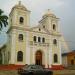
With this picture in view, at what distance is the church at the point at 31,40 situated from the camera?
A: 163ft

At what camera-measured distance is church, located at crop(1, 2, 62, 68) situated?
163 feet

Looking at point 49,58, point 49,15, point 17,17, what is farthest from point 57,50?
point 17,17

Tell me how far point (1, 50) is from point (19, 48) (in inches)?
526

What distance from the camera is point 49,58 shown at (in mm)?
53219

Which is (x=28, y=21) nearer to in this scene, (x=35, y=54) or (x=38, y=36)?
(x=38, y=36)

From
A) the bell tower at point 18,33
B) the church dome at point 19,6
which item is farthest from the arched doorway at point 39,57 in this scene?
the church dome at point 19,6

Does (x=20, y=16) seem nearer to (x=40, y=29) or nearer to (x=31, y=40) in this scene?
(x=40, y=29)

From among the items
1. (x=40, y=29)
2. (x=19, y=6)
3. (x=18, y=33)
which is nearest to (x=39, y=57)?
(x=40, y=29)

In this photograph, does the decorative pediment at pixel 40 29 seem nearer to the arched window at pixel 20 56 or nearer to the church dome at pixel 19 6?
the church dome at pixel 19 6

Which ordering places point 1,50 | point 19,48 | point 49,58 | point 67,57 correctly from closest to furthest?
point 19,48 < point 49,58 < point 1,50 < point 67,57

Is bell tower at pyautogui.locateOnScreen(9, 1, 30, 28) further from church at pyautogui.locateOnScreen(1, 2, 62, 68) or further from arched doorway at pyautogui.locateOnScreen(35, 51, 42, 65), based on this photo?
arched doorway at pyautogui.locateOnScreen(35, 51, 42, 65)

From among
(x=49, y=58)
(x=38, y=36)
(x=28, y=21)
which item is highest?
(x=28, y=21)

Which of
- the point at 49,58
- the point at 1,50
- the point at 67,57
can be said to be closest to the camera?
the point at 49,58

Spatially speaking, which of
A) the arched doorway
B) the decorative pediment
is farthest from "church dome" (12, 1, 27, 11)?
the arched doorway
